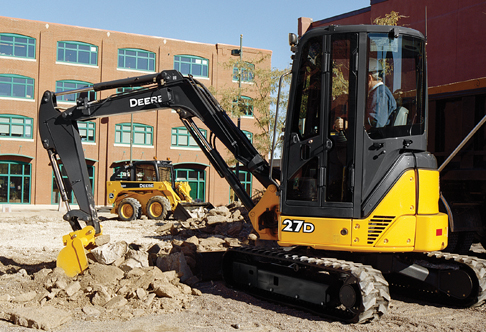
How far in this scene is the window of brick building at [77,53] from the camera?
3512 centimetres

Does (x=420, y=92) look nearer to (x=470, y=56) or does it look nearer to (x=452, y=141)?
(x=452, y=141)

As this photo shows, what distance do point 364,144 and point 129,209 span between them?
1633cm

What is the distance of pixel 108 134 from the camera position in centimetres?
3572

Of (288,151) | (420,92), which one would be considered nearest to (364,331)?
(288,151)

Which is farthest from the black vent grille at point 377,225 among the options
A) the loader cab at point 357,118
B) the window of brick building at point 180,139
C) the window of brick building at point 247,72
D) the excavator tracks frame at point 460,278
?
the window of brick building at point 180,139

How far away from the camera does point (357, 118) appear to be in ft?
18.5

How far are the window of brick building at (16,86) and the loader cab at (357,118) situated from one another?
32.9m

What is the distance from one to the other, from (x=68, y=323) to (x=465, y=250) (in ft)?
22.0

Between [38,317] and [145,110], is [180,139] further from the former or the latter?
[38,317]

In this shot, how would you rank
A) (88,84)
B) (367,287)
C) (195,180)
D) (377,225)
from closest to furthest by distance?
(367,287), (377,225), (88,84), (195,180)

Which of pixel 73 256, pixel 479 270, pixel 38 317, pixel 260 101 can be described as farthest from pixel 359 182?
pixel 260 101

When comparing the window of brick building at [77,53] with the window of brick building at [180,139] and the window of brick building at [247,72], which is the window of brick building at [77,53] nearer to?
the window of brick building at [180,139]

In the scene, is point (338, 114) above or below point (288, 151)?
above

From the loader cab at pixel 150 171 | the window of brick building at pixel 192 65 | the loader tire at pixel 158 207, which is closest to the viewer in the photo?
the loader tire at pixel 158 207
